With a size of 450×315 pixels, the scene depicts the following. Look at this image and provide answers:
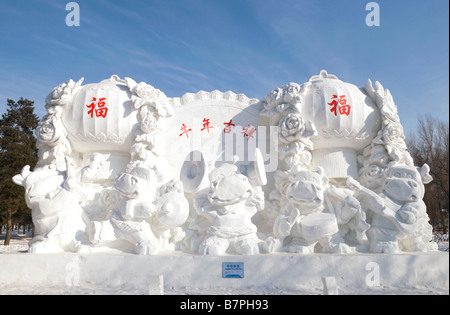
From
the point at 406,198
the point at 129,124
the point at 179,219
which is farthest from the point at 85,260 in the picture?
the point at 406,198

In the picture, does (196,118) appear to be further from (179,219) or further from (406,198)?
(406,198)

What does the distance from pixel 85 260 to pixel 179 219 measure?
1.02 metres

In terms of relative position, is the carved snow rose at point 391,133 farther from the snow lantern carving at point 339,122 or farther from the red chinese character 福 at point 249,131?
the red chinese character 福 at point 249,131

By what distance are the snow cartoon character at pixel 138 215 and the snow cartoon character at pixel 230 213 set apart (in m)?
0.30

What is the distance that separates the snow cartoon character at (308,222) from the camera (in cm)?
361

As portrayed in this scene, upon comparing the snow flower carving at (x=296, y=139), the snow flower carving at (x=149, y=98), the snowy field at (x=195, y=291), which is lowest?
the snowy field at (x=195, y=291)

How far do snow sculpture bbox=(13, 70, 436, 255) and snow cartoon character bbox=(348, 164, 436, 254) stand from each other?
1 cm

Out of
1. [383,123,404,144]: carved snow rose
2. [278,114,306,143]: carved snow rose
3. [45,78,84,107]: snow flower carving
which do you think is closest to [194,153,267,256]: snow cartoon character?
[278,114,306,143]: carved snow rose

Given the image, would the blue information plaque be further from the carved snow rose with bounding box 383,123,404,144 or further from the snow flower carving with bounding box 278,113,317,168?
the carved snow rose with bounding box 383,123,404,144

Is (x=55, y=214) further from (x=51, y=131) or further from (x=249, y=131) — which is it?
(x=249, y=131)

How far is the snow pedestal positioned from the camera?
126 inches

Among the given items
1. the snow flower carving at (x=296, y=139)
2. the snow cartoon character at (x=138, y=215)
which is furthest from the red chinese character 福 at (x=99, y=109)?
the snow flower carving at (x=296, y=139)

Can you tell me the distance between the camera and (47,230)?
3.90 metres

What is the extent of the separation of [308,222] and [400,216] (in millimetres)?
981
